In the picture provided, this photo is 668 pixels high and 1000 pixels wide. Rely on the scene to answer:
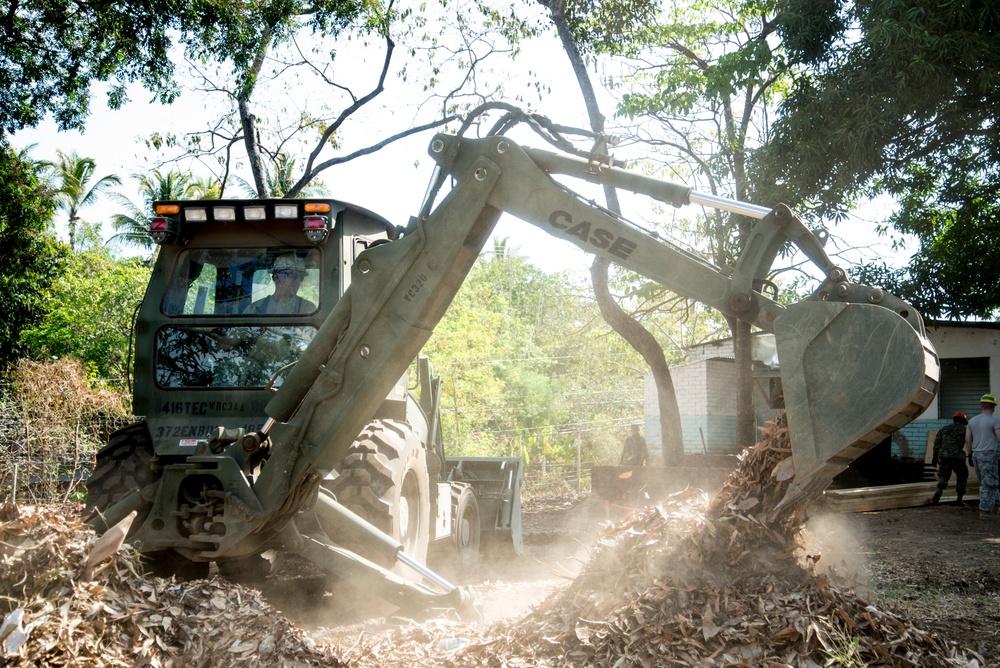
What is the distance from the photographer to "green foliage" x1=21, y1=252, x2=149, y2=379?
71.1ft

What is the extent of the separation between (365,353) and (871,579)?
4451mm

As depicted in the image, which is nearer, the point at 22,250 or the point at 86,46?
the point at 86,46

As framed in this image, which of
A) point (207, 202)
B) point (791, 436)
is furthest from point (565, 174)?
point (207, 202)

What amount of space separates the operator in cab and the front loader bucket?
329 cm

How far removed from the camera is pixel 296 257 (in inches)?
239

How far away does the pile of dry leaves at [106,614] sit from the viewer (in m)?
3.66

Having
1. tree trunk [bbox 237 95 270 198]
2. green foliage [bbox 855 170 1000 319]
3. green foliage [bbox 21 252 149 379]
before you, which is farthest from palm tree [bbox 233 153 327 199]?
green foliage [bbox 855 170 1000 319]

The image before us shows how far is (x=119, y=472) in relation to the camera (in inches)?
225

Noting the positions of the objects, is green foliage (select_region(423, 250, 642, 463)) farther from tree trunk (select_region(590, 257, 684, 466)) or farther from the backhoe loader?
the backhoe loader

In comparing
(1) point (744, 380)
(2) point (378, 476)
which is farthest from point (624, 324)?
(2) point (378, 476)

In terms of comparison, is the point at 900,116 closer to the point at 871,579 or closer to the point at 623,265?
the point at 871,579

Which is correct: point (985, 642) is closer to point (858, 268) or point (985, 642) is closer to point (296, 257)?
point (296, 257)

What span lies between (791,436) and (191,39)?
11.7 m

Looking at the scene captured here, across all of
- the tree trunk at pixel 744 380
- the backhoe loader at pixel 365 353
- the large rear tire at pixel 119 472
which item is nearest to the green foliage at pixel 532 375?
the tree trunk at pixel 744 380
